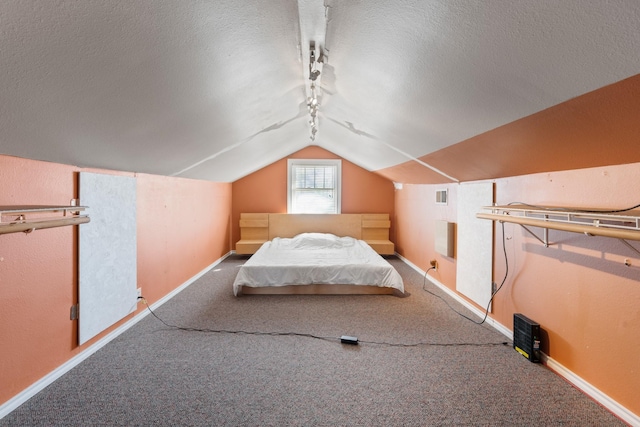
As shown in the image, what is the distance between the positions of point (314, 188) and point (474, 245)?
3.36 metres

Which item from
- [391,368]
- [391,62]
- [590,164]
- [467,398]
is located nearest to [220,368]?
[391,368]

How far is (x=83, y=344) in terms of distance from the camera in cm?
205

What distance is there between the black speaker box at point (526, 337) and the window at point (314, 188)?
379 centimetres

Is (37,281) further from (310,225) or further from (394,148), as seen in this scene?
(310,225)

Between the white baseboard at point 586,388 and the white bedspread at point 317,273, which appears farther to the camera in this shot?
the white bedspread at point 317,273

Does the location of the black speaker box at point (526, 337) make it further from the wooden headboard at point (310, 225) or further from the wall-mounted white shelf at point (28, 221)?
the wooden headboard at point (310, 225)

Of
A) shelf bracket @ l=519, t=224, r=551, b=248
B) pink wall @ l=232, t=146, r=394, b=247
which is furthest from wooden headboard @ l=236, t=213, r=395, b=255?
shelf bracket @ l=519, t=224, r=551, b=248

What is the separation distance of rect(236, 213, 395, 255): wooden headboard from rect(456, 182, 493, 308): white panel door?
2314 mm

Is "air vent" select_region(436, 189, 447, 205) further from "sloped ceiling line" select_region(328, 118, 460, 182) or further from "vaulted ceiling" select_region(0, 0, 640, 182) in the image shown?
"vaulted ceiling" select_region(0, 0, 640, 182)

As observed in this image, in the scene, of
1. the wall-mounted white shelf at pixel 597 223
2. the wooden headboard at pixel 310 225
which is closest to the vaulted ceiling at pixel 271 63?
the wall-mounted white shelf at pixel 597 223

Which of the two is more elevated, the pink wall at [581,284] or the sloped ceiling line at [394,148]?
the sloped ceiling line at [394,148]

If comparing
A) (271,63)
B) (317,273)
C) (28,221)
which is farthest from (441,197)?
(28,221)

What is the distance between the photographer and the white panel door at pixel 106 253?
6.73ft

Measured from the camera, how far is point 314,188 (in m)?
5.64
